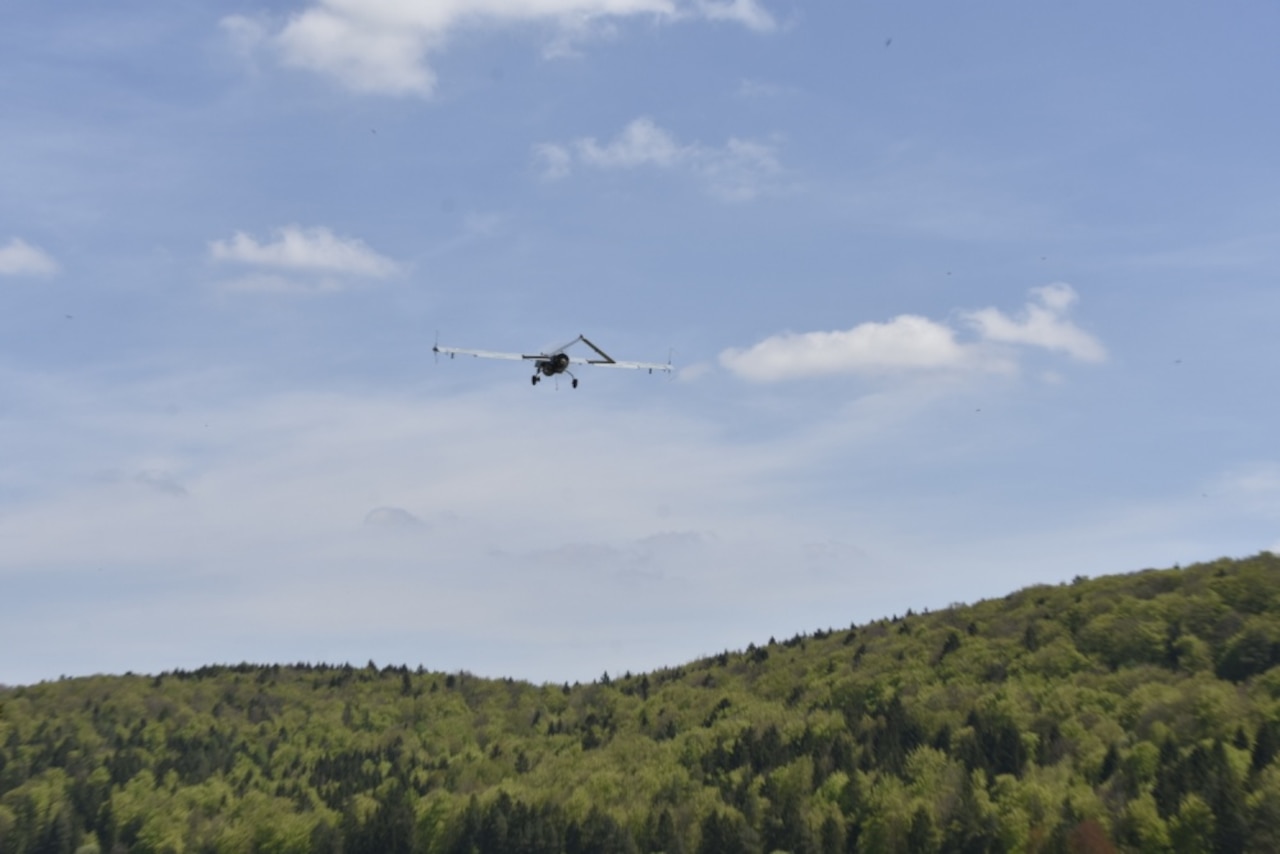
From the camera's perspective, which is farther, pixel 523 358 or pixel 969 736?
pixel 969 736

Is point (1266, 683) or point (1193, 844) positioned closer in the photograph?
point (1193, 844)

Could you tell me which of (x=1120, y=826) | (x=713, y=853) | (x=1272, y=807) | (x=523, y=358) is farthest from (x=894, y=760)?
(x=523, y=358)

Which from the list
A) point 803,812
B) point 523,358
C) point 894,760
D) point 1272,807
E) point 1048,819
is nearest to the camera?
point 523,358

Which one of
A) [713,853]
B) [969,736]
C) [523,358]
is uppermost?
[523,358]

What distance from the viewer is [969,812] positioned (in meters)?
164

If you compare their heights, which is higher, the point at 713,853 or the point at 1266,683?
the point at 1266,683

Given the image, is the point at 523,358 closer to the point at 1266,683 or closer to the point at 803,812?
the point at 803,812

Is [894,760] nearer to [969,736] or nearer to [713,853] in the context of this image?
[969,736]

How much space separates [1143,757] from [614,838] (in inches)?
2701

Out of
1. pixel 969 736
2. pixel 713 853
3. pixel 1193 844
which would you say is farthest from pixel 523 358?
pixel 969 736

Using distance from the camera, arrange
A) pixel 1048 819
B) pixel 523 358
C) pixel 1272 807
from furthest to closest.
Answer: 1. pixel 1048 819
2. pixel 1272 807
3. pixel 523 358

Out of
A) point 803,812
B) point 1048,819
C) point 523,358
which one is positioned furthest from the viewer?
point 803,812

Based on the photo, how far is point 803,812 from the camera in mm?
181250

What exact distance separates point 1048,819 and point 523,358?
3609 inches
